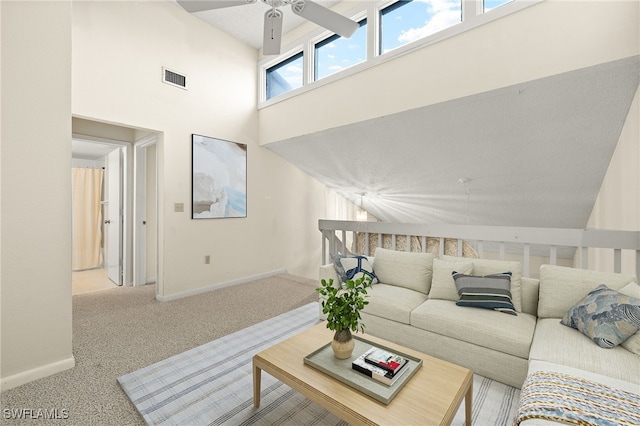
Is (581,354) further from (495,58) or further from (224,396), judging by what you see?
(495,58)

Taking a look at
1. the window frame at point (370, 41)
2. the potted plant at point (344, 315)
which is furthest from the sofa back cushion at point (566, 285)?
the window frame at point (370, 41)

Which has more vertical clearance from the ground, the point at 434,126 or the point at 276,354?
the point at 434,126

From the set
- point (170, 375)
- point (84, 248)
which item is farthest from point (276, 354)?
point (84, 248)

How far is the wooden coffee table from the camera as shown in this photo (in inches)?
46.6

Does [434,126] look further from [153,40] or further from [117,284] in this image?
[117,284]

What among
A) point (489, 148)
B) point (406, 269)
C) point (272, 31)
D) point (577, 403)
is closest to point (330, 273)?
point (406, 269)

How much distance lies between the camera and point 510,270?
229 centimetres

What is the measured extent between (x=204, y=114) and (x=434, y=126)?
9.72 feet

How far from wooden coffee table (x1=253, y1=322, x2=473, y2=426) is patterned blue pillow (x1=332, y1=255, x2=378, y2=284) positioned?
1143 millimetres

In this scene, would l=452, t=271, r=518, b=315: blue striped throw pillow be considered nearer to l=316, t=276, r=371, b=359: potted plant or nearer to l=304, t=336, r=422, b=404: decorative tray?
l=304, t=336, r=422, b=404: decorative tray

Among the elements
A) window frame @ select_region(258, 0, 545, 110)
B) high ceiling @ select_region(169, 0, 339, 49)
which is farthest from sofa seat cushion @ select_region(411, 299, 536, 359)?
high ceiling @ select_region(169, 0, 339, 49)

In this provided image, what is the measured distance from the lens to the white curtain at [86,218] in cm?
541

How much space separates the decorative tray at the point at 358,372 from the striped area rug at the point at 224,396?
375 millimetres

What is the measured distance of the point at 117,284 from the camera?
440cm
